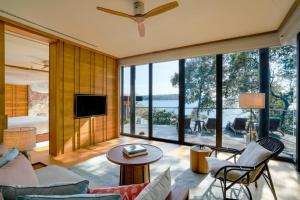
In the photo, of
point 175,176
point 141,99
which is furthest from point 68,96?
point 175,176

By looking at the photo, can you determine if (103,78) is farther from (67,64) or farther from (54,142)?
(54,142)

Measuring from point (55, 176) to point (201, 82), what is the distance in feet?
11.9

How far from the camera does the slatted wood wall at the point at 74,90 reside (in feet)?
12.5

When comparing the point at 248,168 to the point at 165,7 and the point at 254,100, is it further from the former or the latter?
the point at 165,7

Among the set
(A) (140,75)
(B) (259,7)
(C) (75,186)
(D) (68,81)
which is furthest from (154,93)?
(C) (75,186)

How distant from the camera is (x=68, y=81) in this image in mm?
4004

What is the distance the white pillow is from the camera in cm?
93

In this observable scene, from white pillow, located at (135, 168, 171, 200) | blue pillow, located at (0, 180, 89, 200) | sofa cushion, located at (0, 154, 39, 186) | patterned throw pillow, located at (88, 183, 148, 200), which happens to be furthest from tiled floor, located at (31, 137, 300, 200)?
sofa cushion, located at (0, 154, 39, 186)

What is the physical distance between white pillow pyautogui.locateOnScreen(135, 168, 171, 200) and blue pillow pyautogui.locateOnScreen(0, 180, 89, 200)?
0.36 metres

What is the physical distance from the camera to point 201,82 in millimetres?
4340

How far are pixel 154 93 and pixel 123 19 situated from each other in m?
2.61

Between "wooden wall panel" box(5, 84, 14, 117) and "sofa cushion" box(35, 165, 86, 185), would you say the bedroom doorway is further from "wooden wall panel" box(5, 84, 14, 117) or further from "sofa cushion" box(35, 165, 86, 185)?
"sofa cushion" box(35, 165, 86, 185)

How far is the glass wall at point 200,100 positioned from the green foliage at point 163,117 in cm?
42

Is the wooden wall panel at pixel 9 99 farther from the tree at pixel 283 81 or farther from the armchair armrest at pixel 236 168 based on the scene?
the tree at pixel 283 81
